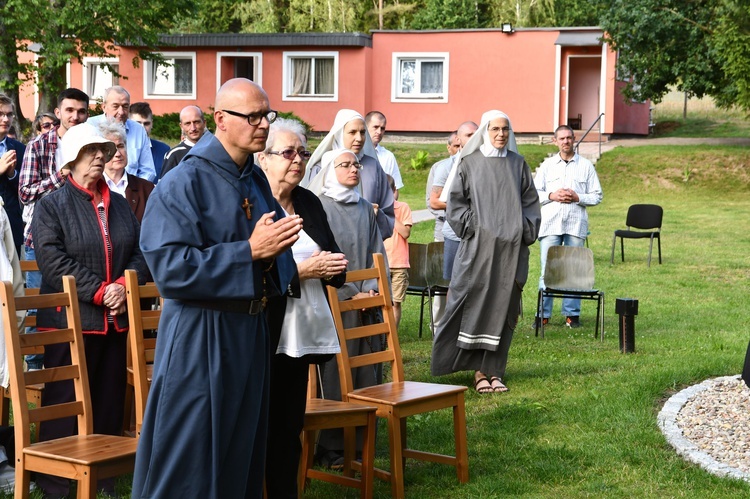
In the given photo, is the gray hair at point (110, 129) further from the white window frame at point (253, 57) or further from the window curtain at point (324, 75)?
the white window frame at point (253, 57)

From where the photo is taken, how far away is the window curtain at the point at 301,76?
35250 mm

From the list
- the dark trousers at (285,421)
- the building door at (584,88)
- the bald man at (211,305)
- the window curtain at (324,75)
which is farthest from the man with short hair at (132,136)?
the building door at (584,88)

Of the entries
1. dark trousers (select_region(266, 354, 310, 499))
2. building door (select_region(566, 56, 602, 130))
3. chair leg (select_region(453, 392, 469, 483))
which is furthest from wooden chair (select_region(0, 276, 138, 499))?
building door (select_region(566, 56, 602, 130))

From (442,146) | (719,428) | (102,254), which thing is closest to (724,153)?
(442,146)

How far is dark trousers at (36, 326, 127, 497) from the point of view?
5660mm

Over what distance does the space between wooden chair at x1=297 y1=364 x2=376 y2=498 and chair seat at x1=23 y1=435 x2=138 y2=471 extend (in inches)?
38.1

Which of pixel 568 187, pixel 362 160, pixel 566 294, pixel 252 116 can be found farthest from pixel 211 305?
pixel 568 187

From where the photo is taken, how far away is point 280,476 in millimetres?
5004

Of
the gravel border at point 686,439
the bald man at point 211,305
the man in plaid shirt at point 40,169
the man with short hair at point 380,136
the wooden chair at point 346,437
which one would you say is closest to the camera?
the bald man at point 211,305

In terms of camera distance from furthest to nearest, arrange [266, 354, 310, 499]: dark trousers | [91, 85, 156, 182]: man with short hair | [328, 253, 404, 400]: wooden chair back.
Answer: [91, 85, 156, 182]: man with short hair
[328, 253, 404, 400]: wooden chair back
[266, 354, 310, 499]: dark trousers

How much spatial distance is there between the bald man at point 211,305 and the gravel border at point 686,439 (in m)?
Result: 3.26

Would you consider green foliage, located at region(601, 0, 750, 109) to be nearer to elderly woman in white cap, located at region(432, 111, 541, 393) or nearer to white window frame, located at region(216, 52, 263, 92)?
white window frame, located at region(216, 52, 263, 92)

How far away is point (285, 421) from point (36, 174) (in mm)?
3785

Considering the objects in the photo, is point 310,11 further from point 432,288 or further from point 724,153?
point 432,288
